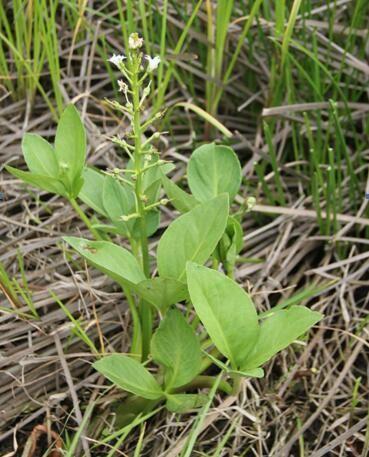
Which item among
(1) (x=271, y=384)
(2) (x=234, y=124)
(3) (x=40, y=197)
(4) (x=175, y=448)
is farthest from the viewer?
(2) (x=234, y=124)

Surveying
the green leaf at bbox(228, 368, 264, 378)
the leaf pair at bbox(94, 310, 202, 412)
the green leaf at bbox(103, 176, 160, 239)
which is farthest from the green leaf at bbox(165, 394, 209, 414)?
the green leaf at bbox(103, 176, 160, 239)

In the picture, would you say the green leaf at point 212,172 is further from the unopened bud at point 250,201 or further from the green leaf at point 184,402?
the green leaf at point 184,402

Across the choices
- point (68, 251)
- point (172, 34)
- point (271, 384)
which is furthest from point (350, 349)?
point (172, 34)

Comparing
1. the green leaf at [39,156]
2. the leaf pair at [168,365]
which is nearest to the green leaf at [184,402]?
the leaf pair at [168,365]

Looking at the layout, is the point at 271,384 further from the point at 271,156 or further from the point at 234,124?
the point at 234,124

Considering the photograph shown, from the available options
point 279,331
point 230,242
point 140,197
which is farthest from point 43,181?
point 279,331

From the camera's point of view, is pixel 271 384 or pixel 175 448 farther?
pixel 271 384
